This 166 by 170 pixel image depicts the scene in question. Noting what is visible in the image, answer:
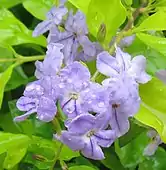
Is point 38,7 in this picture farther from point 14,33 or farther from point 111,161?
point 111,161

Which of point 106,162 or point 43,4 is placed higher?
point 43,4

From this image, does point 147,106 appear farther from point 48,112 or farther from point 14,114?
point 14,114

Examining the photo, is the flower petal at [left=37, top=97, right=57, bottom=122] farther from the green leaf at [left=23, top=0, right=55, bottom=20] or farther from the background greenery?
the green leaf at [left=23, top=0, right=55, bottom=20]

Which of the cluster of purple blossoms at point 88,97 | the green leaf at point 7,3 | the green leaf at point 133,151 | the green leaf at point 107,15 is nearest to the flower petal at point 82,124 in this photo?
the cluster of purple blossoms at point 88,97

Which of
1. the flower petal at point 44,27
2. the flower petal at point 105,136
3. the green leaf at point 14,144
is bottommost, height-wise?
the green leaf at point 14,144

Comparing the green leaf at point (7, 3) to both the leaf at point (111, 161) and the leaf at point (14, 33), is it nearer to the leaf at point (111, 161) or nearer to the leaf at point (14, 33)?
the leaf at point (14, 33)

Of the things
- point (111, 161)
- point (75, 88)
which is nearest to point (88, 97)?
point (75, 88)

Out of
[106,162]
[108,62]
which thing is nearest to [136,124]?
[106,162]
